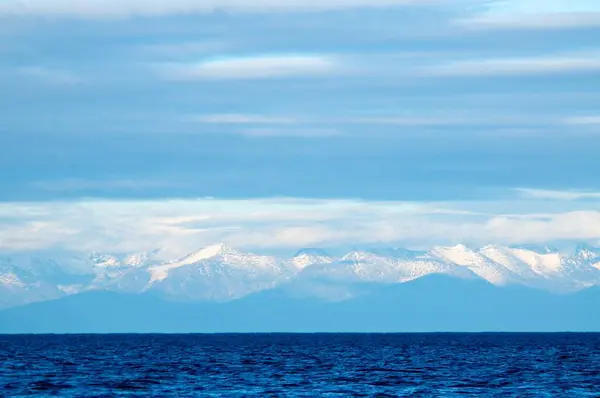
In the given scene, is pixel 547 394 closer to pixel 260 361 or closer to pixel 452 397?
pixel 452 397

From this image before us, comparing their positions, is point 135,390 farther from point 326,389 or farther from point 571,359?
point 571,359

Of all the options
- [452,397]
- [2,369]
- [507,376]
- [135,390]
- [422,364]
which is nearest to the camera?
[452,397]

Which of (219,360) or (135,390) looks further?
(219,360)

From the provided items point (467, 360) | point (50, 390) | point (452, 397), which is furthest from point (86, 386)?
point (467, 360)

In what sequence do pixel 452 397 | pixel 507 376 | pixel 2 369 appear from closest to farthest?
pixel 452 397
pixel 507 376
pixel 2 369

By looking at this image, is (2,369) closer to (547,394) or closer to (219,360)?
(219,360)

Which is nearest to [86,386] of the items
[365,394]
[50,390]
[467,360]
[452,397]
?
[50,390]

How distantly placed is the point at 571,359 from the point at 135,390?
65256 mm

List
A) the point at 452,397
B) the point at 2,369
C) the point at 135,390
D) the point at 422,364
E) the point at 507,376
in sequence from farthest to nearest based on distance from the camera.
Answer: the point at 422,364, the point at 2,369, the point at 507,376, the point at 135,390, the point at 452,397

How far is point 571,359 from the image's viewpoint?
474 feet

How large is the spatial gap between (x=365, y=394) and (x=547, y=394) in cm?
1165

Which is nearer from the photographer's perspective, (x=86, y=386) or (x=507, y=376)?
(x=86, y=386)

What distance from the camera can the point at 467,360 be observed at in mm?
144750

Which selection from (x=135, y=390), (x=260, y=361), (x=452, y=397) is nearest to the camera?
(x=452, y=397)
